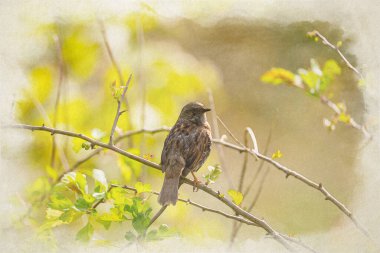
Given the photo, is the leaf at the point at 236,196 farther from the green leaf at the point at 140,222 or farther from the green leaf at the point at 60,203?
the green leaf at the point at 60,203

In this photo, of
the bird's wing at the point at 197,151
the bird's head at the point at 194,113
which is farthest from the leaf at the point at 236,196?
the bird's head at the point at 194,113

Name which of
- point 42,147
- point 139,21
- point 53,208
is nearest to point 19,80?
point 42,147

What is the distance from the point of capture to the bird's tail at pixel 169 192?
3240 millimetres

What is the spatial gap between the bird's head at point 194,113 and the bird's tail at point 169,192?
717 mm

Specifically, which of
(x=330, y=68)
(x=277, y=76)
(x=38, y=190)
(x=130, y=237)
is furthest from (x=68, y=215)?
(x=330, y=68)

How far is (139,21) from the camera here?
4234 millimetres

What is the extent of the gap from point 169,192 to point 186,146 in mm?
623

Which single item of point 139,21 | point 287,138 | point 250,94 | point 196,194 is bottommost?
point 196,194

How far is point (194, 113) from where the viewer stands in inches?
168

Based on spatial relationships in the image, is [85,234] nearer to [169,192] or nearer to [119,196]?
[119,196]

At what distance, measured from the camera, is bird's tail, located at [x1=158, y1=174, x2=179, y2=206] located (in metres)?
3.24

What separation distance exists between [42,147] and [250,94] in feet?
6.33

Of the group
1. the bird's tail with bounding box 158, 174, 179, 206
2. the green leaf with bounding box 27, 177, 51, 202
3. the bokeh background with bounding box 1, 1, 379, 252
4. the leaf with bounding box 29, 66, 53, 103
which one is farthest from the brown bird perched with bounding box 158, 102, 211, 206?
the leaf with bounding box 29, 66, 53, 103

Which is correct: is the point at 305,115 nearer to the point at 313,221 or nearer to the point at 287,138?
the point at 287,138
